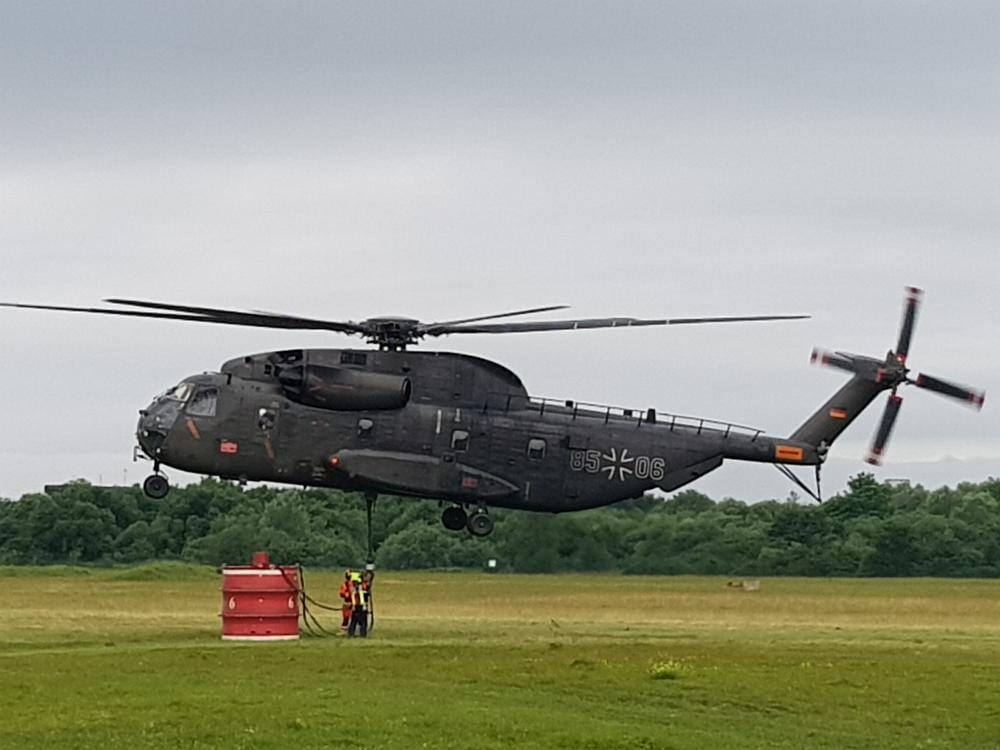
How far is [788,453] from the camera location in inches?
1887

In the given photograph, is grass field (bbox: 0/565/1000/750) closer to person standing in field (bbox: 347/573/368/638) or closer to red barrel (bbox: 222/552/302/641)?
person standing in field (bbox: 347/573/368/638)

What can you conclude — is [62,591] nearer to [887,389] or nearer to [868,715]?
[887,389]

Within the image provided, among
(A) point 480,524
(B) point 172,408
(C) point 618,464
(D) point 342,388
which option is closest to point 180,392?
(B) point 172,408

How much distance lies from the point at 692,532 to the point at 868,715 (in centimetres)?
4964

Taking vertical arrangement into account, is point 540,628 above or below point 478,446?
below

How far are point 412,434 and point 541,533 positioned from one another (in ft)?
99.3

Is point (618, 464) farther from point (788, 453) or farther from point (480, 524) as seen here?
point (788, 453)

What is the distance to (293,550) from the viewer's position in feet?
258

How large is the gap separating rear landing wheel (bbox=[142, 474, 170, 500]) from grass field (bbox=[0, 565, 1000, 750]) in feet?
10.6

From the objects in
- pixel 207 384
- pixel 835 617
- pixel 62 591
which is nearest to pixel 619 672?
pixel 207 384

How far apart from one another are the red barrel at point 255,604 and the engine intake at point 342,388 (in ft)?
12.8

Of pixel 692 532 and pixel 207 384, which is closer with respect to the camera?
pixel 207 384

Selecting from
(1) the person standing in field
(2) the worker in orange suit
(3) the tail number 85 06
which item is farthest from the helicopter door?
(3) the tail number 85 06

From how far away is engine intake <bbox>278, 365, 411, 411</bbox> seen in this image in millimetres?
45188
